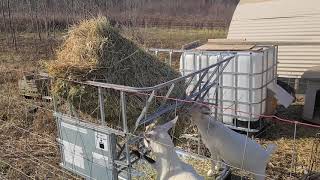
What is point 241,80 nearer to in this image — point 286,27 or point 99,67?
point 99,67

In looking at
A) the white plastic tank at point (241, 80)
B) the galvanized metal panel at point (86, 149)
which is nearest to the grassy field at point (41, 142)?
the white plastic tank at point (241, 80)

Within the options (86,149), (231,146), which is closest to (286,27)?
(231,146)

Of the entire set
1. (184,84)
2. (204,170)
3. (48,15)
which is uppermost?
(48,15)

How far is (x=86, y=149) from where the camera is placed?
3510mm

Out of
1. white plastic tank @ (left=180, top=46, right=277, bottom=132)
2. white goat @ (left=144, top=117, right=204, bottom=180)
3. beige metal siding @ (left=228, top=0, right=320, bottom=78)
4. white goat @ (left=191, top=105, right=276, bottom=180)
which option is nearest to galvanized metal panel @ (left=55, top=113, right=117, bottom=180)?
white goat @ (left=144, top=117, right=204, bottom=180)

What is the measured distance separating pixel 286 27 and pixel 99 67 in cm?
717

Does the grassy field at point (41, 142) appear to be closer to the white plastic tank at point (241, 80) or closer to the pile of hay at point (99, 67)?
the white plastic tank at point (241, 80)

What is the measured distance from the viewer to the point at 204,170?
4.67 m

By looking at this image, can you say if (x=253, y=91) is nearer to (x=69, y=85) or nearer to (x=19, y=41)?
(x=69, y=85)

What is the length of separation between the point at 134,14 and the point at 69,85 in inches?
494

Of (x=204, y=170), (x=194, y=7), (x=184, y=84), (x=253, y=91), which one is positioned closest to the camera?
(x=184, y=84)

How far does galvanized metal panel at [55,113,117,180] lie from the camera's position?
329cm

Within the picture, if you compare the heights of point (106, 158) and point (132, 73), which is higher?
point (132, 73)

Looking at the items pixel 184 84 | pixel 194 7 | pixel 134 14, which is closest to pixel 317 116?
pixel 184 84
